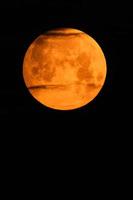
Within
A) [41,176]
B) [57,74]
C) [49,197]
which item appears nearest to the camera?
[57,74]

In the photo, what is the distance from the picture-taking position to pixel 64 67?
4.00 metres

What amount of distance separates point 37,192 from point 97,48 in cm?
235

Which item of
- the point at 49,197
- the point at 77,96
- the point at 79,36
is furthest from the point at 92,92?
the point at 49,197

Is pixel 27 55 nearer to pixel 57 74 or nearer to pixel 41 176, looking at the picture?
pixel 57 74

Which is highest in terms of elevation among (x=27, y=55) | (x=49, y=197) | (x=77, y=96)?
(x=27, y=55)

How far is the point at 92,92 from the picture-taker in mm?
4223

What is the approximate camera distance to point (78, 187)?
6.17 m

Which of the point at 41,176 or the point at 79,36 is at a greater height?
the point at 79,36

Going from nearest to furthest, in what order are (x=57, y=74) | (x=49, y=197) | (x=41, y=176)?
(x=57, y=74) < (x=49, y=197) < (x=41, y=176)

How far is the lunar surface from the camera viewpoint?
13.1 ft

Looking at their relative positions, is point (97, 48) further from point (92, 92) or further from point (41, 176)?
point (41, 176)

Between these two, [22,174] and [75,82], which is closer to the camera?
[75,82]

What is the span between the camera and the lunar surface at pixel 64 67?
13.1 feet

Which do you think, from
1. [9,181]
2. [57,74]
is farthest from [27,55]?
[9,181]
